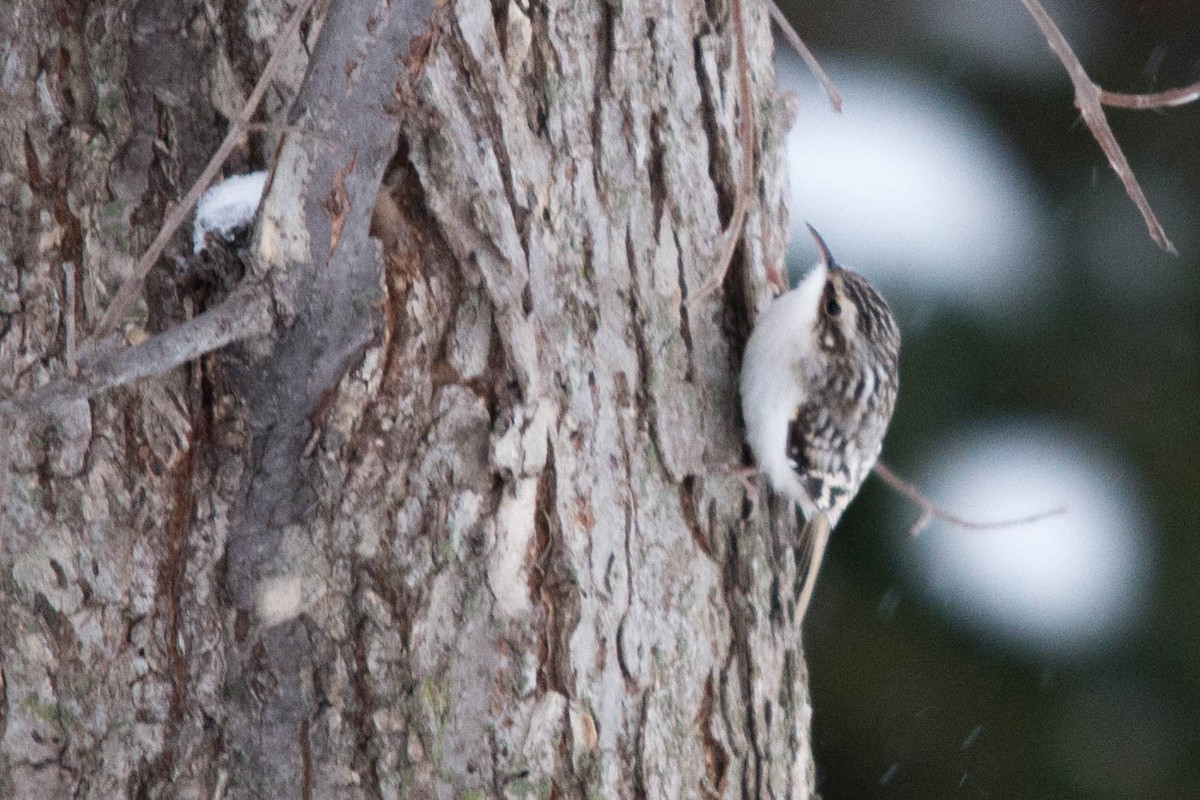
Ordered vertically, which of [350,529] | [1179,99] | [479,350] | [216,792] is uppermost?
[1179,99]

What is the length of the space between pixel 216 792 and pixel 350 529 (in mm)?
303

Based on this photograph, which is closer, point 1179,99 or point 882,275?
point 1179,99

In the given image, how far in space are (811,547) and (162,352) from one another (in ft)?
3.90

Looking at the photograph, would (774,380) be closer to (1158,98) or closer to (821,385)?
(821,385)

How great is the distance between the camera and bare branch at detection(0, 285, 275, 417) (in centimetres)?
97

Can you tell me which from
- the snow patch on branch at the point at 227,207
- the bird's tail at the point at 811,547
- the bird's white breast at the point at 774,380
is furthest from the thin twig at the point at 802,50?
the bird's tail at the point at 811,547

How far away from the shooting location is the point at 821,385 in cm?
184

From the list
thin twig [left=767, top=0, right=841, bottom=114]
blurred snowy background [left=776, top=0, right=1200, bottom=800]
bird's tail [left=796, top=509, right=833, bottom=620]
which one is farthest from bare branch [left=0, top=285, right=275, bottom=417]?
blurred snowy background [left=776, top=0, right=1200, bottom=800]

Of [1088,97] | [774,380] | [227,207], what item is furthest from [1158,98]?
[227,207]

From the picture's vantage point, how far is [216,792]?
4.06 ft

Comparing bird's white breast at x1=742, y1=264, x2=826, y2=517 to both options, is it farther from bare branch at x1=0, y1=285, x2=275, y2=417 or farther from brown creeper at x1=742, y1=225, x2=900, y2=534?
bare branch at x1=0, y1=285, x2=275, y2=417

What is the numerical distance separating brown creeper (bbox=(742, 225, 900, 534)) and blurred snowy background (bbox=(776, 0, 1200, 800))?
3.30 feet

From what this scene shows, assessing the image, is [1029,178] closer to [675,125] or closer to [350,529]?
[675,125]

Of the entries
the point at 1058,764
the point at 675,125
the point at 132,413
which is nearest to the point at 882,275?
the point at 1058,764
